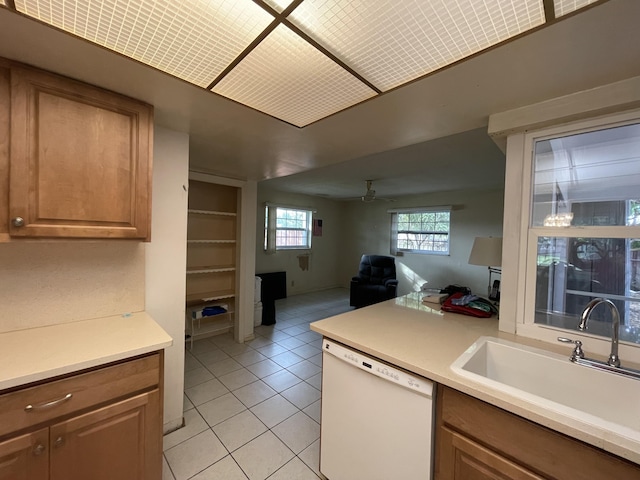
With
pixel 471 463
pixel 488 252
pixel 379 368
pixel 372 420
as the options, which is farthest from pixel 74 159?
pixel 488 252

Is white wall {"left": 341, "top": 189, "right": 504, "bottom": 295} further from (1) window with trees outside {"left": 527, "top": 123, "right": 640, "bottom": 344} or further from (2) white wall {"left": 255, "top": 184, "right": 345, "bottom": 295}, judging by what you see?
(1) window with trees outside {"left": 527, "top": 123, "right": 640, "bottom": 344}

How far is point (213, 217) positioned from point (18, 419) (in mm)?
2690

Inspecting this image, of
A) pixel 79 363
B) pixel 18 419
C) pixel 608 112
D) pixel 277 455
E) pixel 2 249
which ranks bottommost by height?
pixel 277 455

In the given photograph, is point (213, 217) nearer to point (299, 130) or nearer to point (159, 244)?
point (159, 244)

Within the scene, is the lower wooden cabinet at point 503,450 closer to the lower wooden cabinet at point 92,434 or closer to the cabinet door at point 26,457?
the lower wooden cabinet at point 92,434

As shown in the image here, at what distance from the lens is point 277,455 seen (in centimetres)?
170

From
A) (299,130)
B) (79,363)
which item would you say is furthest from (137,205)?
(299,130)

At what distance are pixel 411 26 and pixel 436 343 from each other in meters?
1.36

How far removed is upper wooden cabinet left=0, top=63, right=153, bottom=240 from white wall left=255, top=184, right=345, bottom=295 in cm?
362

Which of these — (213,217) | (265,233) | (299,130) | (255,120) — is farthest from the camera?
(265,233)

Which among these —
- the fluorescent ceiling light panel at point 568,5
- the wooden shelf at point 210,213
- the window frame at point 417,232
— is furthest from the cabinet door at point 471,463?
the window frame at point 417,232

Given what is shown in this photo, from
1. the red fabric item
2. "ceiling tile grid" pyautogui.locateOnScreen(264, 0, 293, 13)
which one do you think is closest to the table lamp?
the red fabric item

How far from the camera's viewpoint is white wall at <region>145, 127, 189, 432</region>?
5.92 ft

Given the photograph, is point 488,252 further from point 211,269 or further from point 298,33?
point 211,269
